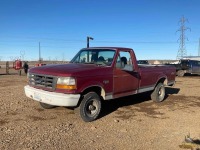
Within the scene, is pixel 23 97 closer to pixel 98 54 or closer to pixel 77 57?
pixel 77 57

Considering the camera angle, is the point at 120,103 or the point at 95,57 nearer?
the point at 95,57

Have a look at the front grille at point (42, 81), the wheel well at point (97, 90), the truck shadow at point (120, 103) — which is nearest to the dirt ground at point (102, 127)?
the truck shadow at point (120, 103)

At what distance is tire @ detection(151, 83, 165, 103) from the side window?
2065 millimetres

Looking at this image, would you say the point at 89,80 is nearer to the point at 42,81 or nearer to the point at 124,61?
the point at 42,81

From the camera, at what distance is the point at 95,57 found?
8.17 m

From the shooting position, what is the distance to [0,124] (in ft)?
21.1

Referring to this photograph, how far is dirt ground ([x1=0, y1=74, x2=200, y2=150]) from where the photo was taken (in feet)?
17.4

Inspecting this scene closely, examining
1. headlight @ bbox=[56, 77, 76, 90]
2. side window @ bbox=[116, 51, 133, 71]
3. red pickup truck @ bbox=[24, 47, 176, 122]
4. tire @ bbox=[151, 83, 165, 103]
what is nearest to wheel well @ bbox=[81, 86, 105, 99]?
red pickup truck @ bbox=[24, 47, 176, 122]

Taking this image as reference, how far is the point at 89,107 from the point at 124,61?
208cm

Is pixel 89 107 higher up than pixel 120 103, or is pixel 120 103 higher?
pixel 89 107

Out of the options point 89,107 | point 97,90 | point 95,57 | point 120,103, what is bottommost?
point 120,103

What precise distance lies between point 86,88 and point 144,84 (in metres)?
3.01

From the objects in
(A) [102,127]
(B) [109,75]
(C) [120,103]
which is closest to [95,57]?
(B) [109,75]

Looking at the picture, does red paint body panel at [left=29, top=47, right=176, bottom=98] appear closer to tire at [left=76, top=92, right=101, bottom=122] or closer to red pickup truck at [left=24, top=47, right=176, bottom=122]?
red pickup truck at [left=24, top=47, right=176, bottom=122]
